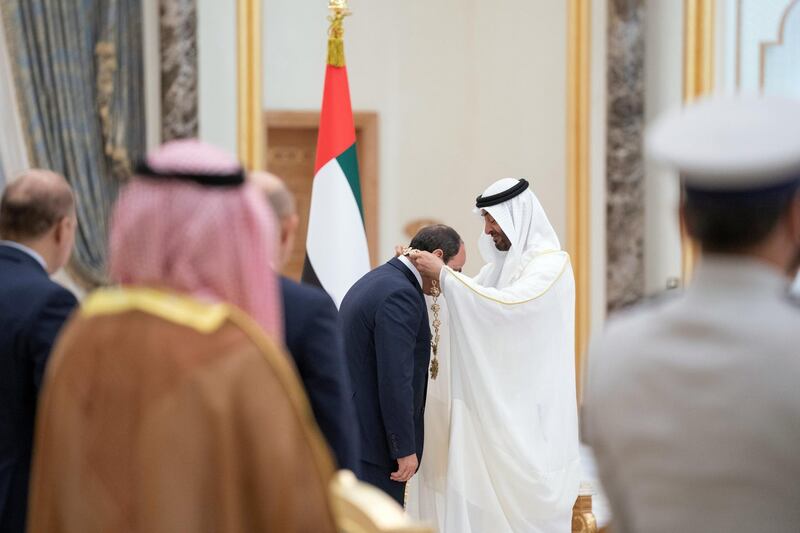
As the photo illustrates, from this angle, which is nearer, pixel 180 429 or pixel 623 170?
pixel 180 429

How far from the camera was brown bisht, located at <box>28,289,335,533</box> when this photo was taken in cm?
156

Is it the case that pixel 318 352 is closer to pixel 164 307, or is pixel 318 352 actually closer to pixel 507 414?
pixel 164 307

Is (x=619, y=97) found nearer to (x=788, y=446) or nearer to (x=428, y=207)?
(x=428, y=207)

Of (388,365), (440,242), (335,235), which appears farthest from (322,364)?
(335,235)

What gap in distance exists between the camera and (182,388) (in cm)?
158

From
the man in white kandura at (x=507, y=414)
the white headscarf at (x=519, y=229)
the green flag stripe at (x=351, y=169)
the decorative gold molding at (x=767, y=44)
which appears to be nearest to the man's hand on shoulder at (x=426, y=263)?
the man in white kandura at (x=507, y=414)

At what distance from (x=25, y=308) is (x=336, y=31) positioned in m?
3.31

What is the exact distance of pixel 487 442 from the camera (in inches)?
190

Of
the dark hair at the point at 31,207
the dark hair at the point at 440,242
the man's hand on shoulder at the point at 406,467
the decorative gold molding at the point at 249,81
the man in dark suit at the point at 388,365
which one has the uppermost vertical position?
the decorative gold molding at the point at 249,81

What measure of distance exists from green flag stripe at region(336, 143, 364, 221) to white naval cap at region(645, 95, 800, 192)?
4135 mm

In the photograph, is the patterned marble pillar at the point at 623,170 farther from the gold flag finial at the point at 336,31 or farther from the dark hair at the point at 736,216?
the dark hair at the point at 736,216

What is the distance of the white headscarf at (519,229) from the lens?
5.14 m

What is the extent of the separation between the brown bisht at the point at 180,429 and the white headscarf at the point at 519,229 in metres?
3.57

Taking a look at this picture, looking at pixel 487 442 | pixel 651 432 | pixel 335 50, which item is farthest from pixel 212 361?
pixel 335 50
